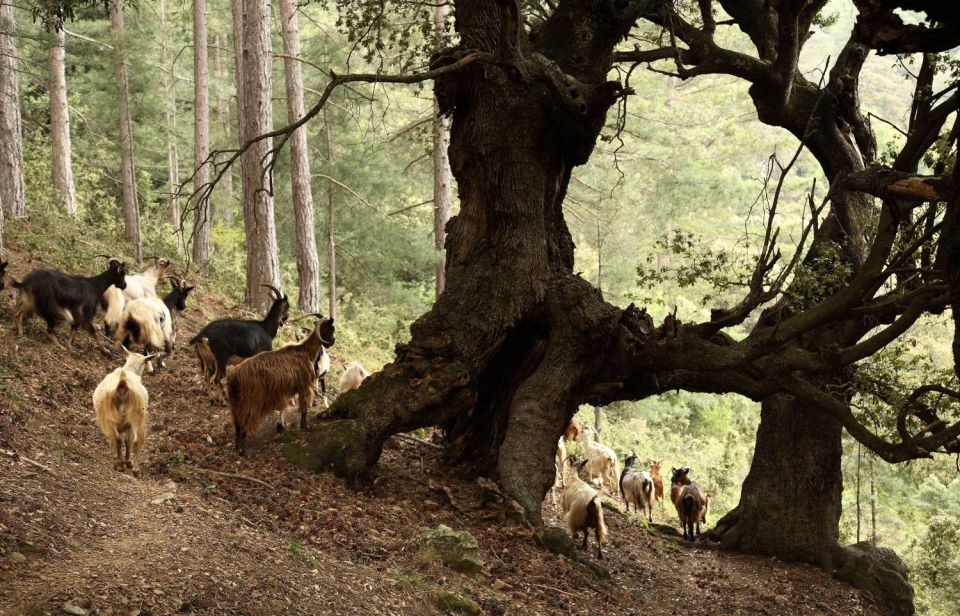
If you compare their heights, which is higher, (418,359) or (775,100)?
(775,100)

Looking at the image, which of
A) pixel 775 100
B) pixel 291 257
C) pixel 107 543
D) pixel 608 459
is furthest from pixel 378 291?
pixel 107 543

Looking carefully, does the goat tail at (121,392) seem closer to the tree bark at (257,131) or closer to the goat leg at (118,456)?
the goat leg at (118,456)

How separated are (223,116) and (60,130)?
1594cm

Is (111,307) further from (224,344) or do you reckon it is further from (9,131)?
(9,131)

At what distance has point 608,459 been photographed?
15961 mm

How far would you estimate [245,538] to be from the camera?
23.0 ft

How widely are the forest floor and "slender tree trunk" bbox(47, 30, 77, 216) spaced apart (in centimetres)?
1052

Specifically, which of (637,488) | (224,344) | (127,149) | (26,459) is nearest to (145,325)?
(224,344)

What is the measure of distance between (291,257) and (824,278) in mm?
24052

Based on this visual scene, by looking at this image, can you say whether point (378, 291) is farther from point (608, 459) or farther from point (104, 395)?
point (104, 395)

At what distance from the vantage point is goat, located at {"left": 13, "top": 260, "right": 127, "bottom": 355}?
11695mm

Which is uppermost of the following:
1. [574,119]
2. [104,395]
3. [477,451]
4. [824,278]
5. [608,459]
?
[574,119]

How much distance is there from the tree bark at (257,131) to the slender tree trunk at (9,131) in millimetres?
4270

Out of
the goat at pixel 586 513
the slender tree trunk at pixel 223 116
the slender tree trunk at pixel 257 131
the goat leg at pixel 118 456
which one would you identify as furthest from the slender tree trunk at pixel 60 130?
the goat at pixel 586 513
